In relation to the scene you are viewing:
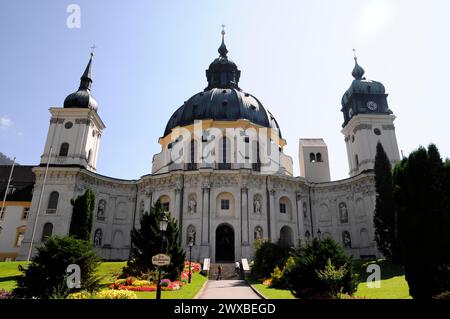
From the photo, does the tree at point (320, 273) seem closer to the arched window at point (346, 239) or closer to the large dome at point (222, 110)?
the arched window at point (346, 239)

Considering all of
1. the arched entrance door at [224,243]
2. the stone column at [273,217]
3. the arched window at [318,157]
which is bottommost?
the arched entrance door at [224,243]

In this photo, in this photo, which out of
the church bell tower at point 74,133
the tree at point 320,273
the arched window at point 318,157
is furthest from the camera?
the arched window at point 318,157

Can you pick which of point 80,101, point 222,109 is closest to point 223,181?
point 222,109

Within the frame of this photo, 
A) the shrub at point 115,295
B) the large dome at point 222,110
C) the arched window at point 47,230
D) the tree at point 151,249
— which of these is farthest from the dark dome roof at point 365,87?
the arched window at point 47,230

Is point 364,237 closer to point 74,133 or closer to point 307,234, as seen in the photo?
point 307,234

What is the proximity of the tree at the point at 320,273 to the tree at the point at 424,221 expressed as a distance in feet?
8.29

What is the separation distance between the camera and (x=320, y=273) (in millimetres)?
Answer: 14836

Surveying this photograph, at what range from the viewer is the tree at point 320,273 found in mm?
14500

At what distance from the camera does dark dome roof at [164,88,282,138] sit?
46.7 meters
